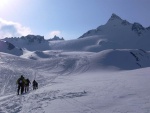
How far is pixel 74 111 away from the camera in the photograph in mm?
16438

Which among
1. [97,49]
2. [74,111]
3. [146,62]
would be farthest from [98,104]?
[97,49]

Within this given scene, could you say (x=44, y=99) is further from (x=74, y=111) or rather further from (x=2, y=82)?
(x=2, y=82)

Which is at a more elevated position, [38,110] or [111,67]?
[111,67]

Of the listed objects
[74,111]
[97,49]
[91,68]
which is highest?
[97,49]

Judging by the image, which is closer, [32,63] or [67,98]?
[67,98]

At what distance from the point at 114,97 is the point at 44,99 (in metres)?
5.16

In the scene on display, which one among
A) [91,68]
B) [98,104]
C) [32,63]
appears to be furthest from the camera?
[32,63]

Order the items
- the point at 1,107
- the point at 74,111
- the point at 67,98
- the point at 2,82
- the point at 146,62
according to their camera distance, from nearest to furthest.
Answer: the point at 74,111, the point at 1,107, the point at 67,98, the point at 2,82, the point at 146,62

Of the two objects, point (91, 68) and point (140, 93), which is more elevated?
point (91, 68)

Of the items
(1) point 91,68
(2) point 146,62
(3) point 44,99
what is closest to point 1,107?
(3) point 44,99

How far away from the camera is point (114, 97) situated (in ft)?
64.3

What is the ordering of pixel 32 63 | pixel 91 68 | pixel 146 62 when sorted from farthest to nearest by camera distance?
pixel 146 62 < pixel 32 63 < pixel 91 68

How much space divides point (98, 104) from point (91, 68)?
192 feet

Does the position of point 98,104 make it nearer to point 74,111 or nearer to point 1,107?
point 74,111
